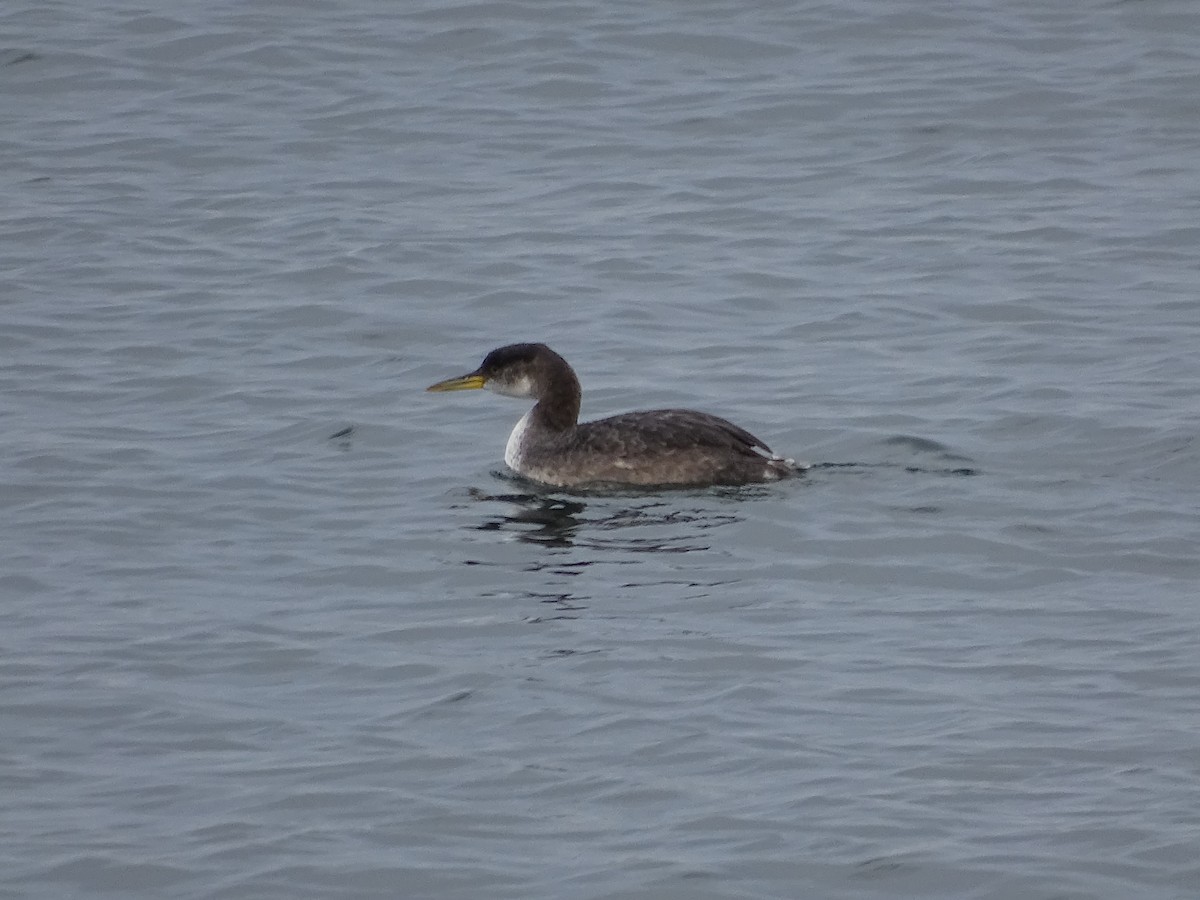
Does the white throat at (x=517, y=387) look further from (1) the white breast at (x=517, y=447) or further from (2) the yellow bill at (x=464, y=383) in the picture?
(1) the white breast at (x=517, y=447)

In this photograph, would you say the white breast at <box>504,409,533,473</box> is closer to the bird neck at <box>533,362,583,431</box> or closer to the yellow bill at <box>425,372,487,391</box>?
the bird neck at <box>533,362,583,431</box>

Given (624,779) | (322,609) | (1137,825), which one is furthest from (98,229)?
(1137,825)

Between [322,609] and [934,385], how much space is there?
18.0 ft

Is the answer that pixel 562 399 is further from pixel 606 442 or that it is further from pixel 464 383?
pixel 606 442

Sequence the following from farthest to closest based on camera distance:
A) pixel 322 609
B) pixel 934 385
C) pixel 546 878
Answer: pixel 934 385, pixel 322 609, pixel 546 878

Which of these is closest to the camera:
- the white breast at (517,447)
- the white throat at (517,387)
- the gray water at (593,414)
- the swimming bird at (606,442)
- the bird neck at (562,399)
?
the gray water at (593,414)

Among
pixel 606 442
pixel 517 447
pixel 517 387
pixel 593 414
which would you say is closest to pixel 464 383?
pixel 517 387

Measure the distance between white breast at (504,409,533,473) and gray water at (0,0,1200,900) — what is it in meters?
0.14

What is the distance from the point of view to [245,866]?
22.8 feet

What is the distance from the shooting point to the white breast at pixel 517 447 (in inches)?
491

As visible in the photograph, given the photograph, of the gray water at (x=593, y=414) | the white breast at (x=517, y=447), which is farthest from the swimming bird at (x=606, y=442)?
the gray water at (x=593, y=414)

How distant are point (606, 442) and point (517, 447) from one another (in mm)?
715

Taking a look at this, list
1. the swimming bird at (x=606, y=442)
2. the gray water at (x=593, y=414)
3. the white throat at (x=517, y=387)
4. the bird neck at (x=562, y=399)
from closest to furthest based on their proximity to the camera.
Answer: the gray water at (x=593, y=414) → the swimming bird at (x=606, y=442) → the bird neck at (x=562, y=399) → the white throat at (x=517, y=387)

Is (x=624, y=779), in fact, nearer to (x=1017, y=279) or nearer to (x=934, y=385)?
(x=934, y=385)
